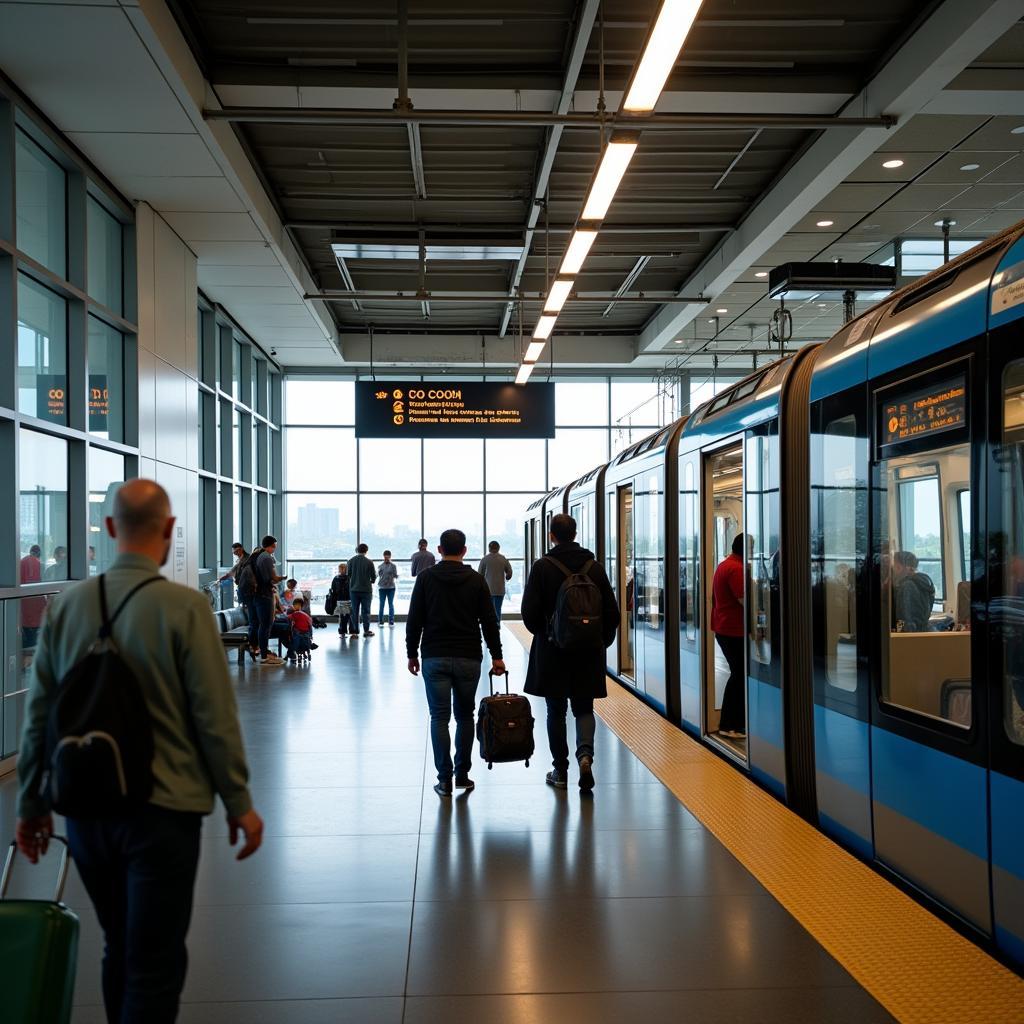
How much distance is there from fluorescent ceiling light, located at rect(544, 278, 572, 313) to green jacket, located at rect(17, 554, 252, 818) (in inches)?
299

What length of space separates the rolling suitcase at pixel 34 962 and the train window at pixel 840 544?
11.1 feet

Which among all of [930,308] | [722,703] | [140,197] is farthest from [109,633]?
[140,197]

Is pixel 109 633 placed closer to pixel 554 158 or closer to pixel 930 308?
pixel 930 308

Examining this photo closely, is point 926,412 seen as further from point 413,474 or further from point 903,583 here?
point 413,474

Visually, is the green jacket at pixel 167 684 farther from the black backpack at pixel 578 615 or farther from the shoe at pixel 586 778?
the shoe at pixel 586 778

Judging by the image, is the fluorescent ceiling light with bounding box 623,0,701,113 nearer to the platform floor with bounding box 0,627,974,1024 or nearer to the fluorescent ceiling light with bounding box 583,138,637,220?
the fluorescent ceiling light with bounding box 583,138,637,220

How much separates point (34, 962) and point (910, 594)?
10.8ft

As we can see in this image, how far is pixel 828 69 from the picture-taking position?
8.34m

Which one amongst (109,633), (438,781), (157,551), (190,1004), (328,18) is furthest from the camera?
(328,18)

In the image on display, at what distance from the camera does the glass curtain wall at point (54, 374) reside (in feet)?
24.3

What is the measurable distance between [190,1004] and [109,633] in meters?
1.53

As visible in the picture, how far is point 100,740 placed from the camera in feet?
7.52

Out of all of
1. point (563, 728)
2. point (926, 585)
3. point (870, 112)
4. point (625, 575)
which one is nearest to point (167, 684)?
point (926, 585)

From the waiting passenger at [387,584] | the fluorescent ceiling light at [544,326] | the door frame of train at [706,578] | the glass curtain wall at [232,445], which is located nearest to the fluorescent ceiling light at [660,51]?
the door frame of train at [706,578]
